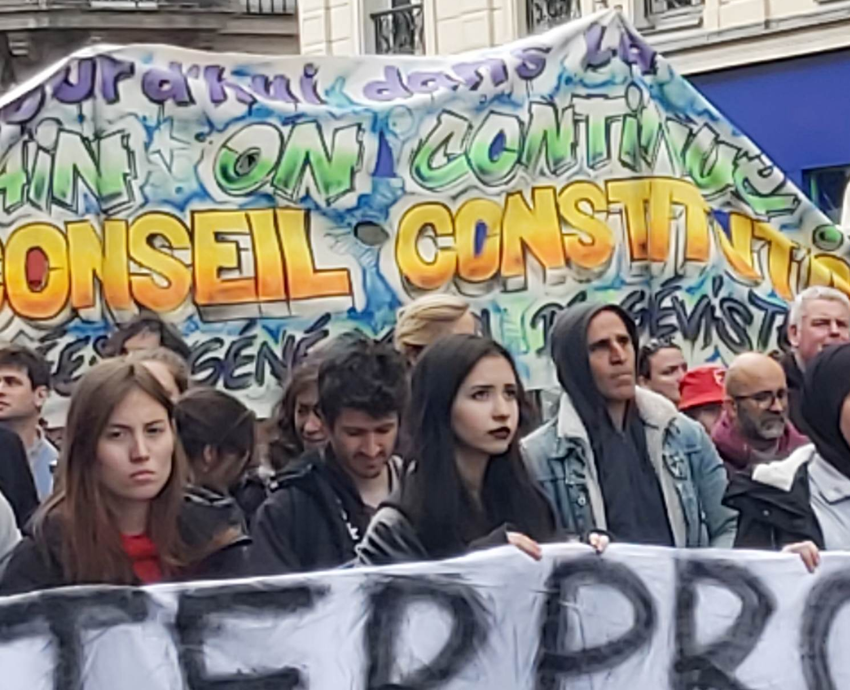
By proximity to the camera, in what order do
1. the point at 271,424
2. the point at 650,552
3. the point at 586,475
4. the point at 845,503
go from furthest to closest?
1. the point at 271,424
2. the point at 586,475
3. the point at 845,503
4. the point at 650,552

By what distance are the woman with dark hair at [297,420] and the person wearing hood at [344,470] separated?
777 millimetres

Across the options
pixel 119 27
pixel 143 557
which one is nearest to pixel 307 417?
pixel 143 557

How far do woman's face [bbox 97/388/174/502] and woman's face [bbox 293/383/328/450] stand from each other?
59.3 inches

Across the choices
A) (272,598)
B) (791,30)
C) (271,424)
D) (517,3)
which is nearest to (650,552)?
(272,598)

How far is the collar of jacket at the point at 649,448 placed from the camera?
6184 millimetres

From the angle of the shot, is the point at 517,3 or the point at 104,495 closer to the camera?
the point at 104,495

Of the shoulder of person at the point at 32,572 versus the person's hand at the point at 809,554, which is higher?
the shoulder of person at the point at 32,572

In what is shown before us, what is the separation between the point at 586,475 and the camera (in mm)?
6223

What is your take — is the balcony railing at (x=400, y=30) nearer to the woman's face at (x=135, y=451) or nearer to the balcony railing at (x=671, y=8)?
the balcony railing at (x=671, y=8)

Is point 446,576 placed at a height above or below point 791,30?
below

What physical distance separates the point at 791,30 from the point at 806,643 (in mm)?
14649

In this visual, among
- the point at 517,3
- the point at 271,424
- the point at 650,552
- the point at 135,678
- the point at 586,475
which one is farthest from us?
the point at 517,3

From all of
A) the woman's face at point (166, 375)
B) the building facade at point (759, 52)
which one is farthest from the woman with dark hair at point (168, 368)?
the building facade at point (759, 52)

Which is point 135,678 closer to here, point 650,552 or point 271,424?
point 650,552
